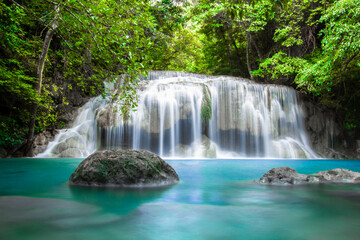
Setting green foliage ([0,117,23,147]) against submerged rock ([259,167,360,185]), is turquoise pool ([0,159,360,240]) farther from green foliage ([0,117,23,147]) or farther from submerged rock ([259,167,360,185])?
green foliage ([0,117,23,147])

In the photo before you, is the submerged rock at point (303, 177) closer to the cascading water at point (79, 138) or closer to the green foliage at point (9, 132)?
the cascading water at point (79, 138)

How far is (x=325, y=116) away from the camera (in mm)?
16906

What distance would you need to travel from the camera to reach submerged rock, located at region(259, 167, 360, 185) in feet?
14.2

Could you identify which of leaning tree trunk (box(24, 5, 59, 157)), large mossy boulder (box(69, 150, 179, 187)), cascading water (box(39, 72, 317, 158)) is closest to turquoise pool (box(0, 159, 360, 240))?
large mossy boulder (box(69, 150, 179, 187))

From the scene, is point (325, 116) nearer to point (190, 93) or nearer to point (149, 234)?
point (190, 93)

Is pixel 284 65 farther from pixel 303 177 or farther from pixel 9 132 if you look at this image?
pixel 9 132

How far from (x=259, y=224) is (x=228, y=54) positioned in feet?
72.5

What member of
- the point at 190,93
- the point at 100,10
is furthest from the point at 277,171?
the point at 190,93

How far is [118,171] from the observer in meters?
3.84

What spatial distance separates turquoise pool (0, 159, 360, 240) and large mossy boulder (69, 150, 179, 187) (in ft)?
0.92

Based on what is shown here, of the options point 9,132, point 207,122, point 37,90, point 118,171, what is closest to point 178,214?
point 118,171

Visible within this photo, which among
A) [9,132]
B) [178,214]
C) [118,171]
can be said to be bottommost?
[178,214]

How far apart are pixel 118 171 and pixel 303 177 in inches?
132

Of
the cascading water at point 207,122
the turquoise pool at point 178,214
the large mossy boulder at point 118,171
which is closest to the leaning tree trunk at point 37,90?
the cascading water at point 207,122
